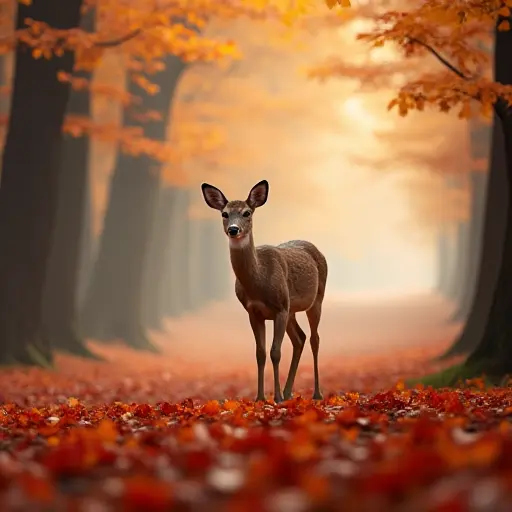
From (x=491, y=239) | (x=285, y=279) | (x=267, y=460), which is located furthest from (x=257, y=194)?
(x=491, y=239)

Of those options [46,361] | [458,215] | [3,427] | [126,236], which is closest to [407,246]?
[458,215]

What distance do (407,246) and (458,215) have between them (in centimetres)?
8143

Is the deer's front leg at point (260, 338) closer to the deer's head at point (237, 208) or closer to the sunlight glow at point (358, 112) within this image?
the deer's head at point (237, 208)

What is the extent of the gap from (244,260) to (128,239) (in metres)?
16.8

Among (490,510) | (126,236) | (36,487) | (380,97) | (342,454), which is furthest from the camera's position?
(380,97)

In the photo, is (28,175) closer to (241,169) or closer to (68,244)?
(68,244)

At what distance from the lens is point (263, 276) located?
344 inches

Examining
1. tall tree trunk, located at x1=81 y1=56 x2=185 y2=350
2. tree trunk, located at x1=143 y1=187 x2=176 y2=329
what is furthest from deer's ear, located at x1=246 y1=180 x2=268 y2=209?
tree trunk, located at x1=143 y1=187 x2=176 y2=329

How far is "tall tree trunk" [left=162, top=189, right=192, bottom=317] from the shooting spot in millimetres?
41969

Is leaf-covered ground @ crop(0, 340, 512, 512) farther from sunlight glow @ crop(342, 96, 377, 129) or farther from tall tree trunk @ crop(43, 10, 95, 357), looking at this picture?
sunlight glow @ crop(342, 96, 377, 129)

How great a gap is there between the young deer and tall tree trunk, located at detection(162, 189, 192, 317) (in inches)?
1255

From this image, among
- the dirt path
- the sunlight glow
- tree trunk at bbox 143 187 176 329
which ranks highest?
the sunlight glow

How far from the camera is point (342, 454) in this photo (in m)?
4.35

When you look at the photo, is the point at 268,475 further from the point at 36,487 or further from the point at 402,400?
the point at 402,400
